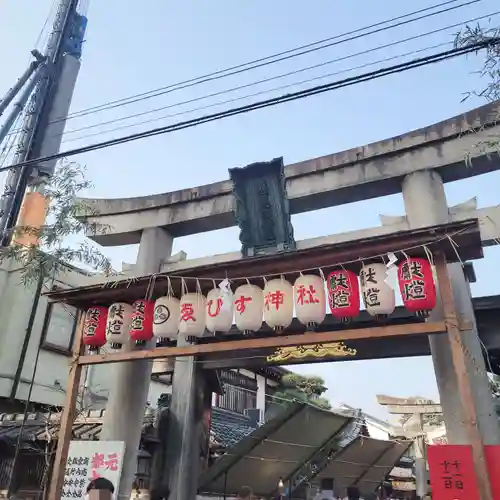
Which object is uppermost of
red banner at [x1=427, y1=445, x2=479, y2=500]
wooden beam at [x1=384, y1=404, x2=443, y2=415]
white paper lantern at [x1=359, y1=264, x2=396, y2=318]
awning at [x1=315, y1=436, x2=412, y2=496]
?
wooden beam at [x1=384, y1=404, x2=443, y2=415]

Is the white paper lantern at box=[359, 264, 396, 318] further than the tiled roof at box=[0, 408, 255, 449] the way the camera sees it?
No

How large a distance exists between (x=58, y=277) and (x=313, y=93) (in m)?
12.4

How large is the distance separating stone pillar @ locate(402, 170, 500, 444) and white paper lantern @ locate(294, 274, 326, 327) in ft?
7.46

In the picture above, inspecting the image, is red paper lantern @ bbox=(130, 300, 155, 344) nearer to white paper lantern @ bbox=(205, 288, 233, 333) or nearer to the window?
white paper lantern @ bbox=(205, 288, 233, 333)

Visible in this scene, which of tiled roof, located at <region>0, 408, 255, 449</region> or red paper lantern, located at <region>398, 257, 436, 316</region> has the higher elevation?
red paper lantern, located at <region>398, 257, 436, 316</region>

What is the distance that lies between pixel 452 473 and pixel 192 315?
180 inches

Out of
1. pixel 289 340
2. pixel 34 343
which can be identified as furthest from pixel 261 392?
pixel 289 340

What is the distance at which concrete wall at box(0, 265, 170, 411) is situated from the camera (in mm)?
14766

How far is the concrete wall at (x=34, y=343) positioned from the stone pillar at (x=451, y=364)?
10856 mm

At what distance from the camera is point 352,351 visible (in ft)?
30.9

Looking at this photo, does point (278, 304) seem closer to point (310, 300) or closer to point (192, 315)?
point (310, 300)

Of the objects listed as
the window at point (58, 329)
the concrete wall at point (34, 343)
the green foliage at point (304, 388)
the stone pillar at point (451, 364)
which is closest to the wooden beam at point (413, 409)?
the green foliage at point (304, 388)

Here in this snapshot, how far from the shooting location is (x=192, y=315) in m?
8.15

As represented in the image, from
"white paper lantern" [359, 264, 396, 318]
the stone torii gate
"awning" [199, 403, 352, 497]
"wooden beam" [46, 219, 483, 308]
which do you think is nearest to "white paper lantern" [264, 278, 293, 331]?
"wooden beam" [46, 219, 483, 308]
